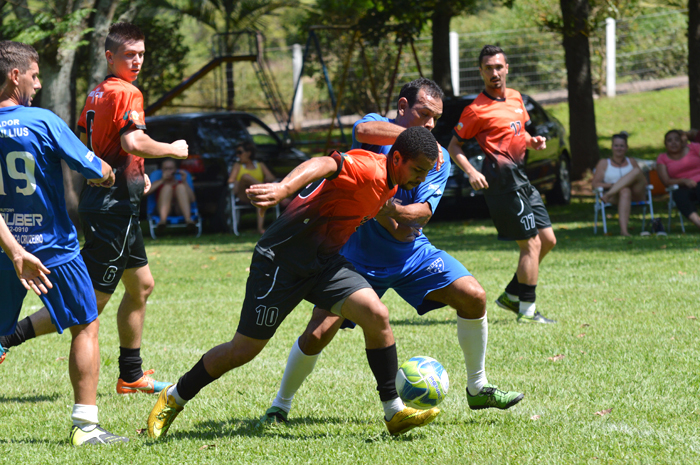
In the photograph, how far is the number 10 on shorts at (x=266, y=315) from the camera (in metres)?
4.14

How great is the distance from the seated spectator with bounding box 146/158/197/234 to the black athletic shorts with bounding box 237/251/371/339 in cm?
1084

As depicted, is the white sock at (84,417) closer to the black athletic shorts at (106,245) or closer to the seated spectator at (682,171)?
the black athletic shorts at (106,245)

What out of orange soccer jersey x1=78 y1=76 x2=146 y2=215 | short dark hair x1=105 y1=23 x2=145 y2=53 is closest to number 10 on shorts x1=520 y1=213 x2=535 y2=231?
orange soccer jersey x1=78 y1=76 x2=146 y2=215

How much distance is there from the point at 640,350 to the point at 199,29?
46.3 m

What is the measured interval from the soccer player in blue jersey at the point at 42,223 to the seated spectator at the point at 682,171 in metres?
10.1

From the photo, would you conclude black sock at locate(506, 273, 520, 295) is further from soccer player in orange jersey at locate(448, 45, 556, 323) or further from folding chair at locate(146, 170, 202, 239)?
folding chair at locate(146, 170, 202, 239)

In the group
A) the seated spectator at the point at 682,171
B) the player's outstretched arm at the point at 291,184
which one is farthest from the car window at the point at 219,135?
the player's outstretched arm at the point at 291,184

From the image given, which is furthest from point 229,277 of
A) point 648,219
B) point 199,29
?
point 199,29

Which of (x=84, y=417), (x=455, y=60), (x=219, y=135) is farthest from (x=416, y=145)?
(x=455, y=60)

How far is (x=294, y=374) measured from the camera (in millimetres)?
4672

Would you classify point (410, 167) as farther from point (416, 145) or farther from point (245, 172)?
point (245, 172)

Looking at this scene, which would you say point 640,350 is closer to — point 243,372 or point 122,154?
point 243,372

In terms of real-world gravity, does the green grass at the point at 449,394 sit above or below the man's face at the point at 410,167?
below

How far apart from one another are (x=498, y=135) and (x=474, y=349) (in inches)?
116
